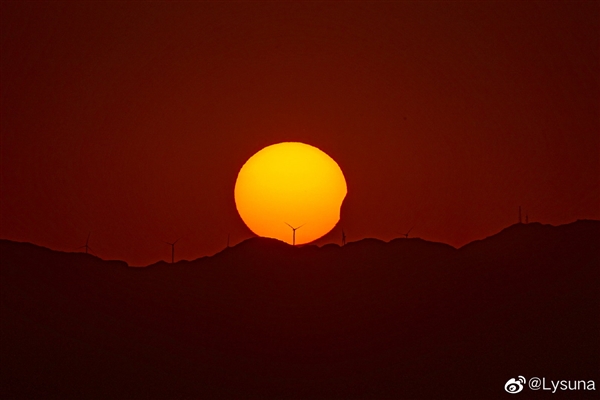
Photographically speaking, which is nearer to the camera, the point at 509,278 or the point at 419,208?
the point at 509,278

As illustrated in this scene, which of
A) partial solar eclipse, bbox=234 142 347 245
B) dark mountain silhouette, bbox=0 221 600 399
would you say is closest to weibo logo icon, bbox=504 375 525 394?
dark mountain silhouette, bbox=0 221 600 399

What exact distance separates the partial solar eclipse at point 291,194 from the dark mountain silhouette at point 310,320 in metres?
4.18

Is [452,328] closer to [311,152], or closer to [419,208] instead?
[419,208]

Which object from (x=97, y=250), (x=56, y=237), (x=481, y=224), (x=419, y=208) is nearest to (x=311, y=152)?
(x=419, y=208)

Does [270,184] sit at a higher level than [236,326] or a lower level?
higher

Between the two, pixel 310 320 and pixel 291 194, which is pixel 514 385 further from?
pixel 291 194

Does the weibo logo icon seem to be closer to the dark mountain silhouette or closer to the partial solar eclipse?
the dark mountain silhouette

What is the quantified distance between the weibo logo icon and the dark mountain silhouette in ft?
0.37

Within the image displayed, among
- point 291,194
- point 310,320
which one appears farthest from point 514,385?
point 291,194

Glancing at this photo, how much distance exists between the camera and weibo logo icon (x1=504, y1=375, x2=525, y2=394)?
33.4 ft

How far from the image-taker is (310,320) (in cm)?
1180

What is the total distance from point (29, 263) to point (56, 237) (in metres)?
5.31

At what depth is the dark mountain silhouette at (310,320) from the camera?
10.5 meters

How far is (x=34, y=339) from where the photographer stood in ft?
37.6
